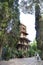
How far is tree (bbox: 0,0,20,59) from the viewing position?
395 cm

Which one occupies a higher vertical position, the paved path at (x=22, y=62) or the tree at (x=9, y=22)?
the tree at (x=9, y=22)

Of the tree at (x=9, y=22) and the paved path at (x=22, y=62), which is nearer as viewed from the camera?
the paved path at (x=22, y=62)

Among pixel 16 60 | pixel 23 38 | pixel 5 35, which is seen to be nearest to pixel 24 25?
pixel 23 38

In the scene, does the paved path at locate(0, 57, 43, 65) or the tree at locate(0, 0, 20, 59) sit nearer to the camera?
the paved path at locate(0, 57, 43, 65)

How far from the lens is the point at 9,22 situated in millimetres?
4090

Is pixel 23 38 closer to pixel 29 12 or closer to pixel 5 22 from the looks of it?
pixel 5 22

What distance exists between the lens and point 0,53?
13.6ft

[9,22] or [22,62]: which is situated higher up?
[9,22]

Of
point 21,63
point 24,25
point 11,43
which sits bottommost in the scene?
point 21,63

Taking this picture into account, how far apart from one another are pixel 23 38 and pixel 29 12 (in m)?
1.38

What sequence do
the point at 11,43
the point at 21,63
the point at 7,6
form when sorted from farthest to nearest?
the point at 11,43
the point at 7,6
the point at 21,63

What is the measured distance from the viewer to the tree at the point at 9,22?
3945 mm

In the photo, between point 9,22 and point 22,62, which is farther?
point 9,22

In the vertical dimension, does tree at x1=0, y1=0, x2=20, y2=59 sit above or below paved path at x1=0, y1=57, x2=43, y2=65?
above
